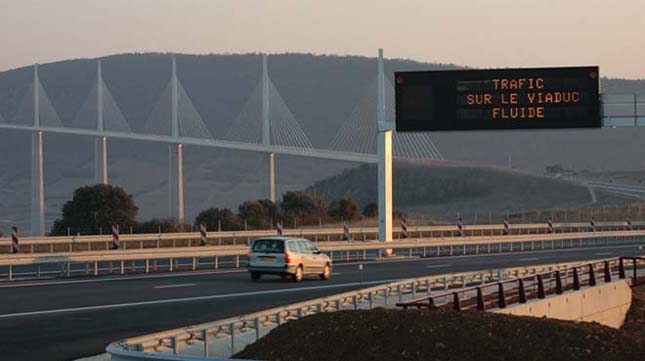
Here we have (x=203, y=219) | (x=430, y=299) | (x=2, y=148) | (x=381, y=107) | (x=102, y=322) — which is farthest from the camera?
(x=2, y=148)

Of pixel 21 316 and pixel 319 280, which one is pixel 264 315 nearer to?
pixel 21 316

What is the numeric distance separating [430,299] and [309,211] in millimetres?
59543

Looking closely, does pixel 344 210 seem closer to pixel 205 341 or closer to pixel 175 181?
pixel 175 181

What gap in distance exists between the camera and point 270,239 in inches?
1410

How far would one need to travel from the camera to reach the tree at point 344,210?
7706 cm

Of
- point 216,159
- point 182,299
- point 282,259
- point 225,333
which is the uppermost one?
point 216,159

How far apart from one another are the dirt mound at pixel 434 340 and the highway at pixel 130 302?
416cm

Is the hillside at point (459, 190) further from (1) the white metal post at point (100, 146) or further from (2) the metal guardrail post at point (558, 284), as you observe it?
(2) the metal guardrail post at point (558, 284)

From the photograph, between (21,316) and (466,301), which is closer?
(466,301)

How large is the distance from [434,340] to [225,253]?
27.5 m

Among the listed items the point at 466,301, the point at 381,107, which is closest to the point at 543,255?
the point at 381,107

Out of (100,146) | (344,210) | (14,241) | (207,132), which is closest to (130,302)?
(14,241)

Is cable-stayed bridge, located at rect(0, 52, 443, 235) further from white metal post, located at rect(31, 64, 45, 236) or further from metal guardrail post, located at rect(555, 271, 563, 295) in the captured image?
metal guardrail post, located at rect(555, 271, 563, 295)

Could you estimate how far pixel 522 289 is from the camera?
77.7ft
